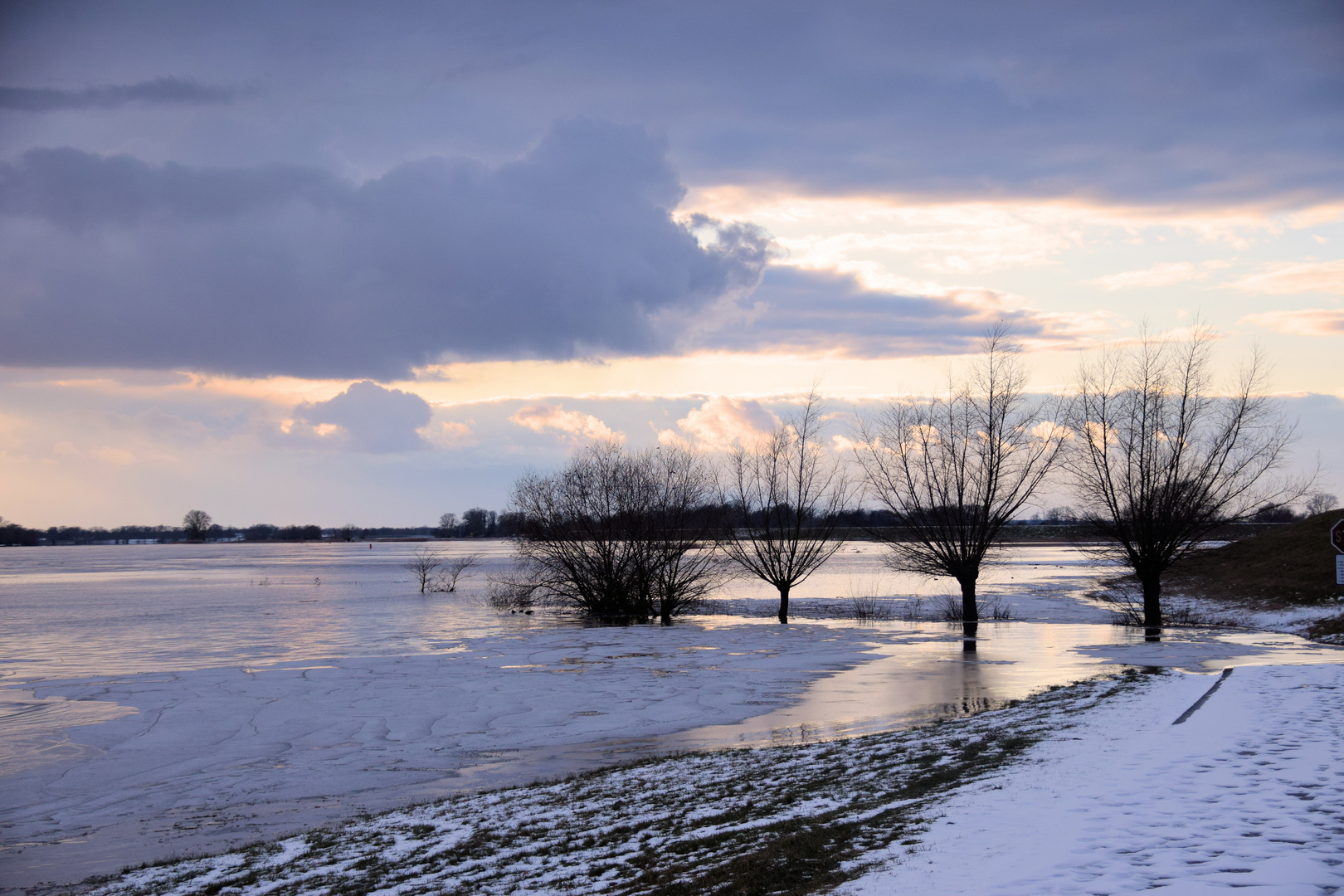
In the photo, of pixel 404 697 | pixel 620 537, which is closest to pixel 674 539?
pixel 620 537

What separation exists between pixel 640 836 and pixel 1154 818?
4.63 meters

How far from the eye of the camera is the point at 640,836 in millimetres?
8703

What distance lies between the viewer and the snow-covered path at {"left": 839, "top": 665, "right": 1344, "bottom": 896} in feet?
20.4

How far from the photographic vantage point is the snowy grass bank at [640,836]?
24.7ft

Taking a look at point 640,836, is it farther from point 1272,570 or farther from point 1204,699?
point 1272,570

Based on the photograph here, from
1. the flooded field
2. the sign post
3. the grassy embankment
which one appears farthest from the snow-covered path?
the grassy embankment

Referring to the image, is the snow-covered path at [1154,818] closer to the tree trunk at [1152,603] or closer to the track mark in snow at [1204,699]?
the track mark in snow at [1204,699]

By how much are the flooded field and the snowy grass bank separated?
1.31 m

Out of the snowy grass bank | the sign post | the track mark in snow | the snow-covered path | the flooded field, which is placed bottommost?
the flooded field

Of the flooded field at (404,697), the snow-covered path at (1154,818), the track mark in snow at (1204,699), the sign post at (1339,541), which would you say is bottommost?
the flooded field at (404,697)

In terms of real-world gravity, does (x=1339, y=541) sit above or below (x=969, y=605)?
above

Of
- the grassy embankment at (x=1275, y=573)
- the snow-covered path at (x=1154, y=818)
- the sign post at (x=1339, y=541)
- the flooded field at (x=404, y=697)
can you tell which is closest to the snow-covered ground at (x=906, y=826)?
the snow-covered path at (x=1154, y=818)

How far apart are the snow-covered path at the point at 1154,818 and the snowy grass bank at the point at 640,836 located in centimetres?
55

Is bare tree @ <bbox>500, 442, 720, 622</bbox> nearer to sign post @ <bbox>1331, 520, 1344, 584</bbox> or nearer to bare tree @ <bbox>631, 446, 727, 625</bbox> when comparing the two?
bare tree @ <bbox>631, 446, 727, 625</bbox>
